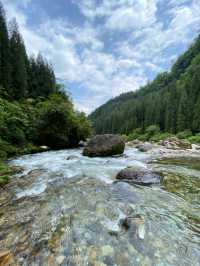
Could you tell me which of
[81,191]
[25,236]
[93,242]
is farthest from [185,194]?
[25,236]

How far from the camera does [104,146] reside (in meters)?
11.5

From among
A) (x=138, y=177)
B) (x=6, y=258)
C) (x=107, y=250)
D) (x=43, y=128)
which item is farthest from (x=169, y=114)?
(x=6, y=258)

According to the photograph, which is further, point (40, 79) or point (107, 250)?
point (40, 79)

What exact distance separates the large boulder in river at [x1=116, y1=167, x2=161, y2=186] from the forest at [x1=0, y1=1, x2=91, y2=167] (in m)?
6.63

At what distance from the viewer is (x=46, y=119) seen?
592 inches

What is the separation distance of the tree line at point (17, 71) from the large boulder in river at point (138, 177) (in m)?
18.1

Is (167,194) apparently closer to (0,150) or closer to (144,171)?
(144,171)

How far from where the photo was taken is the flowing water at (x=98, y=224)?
2.46 m

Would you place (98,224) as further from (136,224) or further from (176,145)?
(176,145)

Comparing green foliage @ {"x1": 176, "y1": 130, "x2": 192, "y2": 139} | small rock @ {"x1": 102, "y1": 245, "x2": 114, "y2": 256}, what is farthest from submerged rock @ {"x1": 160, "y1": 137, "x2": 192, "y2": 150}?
small rock @ {"x1": 102, "y1": 245, "x2": 114, "y2": 256}

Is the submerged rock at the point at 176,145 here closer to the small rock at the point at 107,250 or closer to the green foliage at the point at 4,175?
the green foliage at the point at 4,175

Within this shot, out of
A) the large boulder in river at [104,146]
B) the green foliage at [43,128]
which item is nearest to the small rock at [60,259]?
the large boulder in river at [104,146]

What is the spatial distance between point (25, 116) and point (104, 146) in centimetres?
839

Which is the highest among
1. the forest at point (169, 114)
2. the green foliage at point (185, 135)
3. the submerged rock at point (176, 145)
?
the forest at point (169, 114)
